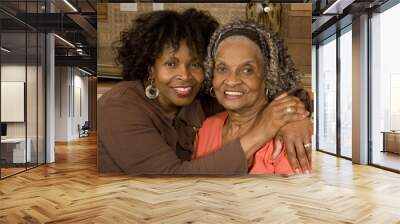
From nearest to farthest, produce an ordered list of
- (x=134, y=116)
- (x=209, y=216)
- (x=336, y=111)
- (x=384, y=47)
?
(x=209, y=216) → (x=134, y=116) → (x=384, y=47) → (x=336, y=111)

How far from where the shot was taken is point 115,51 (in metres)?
5.05

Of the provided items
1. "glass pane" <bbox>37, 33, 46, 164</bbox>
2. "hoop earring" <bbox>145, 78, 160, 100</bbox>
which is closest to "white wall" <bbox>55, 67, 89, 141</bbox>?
"glass pane" <bbox>37, 33, 46, 164</bbox>

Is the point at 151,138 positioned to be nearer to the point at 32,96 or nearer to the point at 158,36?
the point at 158,36

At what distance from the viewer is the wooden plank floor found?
4090mm

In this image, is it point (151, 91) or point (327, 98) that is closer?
point (151, 91)

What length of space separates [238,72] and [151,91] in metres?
0.97

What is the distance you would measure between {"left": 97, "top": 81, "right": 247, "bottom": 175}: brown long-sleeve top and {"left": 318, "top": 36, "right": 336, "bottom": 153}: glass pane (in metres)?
5.07

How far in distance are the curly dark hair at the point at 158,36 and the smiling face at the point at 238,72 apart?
23 centimetres

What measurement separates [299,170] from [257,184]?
911 mm

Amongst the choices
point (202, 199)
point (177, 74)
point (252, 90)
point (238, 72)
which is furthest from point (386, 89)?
point (177, 74)

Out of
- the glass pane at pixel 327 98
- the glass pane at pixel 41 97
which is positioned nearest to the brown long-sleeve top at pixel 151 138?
the glass pane at pixel 41 97

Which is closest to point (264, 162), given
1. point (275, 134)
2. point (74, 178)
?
point (275, 134)

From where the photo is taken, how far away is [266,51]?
469 centimetres

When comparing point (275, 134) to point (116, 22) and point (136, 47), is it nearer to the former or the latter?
point (136, 47)
